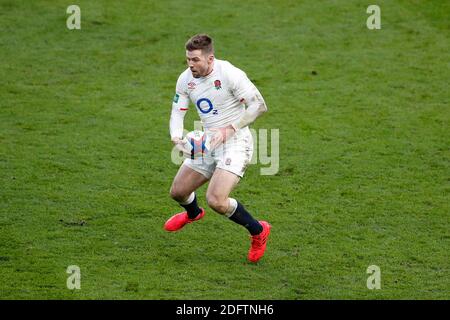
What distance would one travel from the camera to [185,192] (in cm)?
862

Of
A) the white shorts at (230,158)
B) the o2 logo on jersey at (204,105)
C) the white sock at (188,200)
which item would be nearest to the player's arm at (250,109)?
the white shorts at (230,158)

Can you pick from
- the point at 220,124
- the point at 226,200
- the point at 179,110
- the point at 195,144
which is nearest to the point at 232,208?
the point at 226,200

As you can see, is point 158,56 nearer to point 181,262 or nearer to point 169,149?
point 169,149

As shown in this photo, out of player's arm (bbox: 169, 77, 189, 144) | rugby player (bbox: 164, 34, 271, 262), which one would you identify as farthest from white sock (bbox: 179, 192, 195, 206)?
player's arm (bbox: 169, 77, 189, 144)

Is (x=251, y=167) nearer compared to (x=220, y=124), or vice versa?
(x=220, y=124)

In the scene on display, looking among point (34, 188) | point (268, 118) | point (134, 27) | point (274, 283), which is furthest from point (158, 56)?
point (274, 283)

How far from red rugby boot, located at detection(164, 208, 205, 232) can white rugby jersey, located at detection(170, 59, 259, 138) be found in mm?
1052

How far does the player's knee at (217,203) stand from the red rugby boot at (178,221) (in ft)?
2.75

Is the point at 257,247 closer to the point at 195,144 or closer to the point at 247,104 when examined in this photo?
the point at 195,144

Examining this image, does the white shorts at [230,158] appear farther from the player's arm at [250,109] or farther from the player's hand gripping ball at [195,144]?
the player's arm at [250,109]

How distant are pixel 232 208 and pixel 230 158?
19.6 inches

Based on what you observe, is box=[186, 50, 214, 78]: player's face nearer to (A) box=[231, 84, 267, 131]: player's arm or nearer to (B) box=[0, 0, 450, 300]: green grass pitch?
(A) box=[231, 84, 267, 131]: player's arm

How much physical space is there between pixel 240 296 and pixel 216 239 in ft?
4.49

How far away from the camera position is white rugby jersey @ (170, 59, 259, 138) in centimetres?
829
